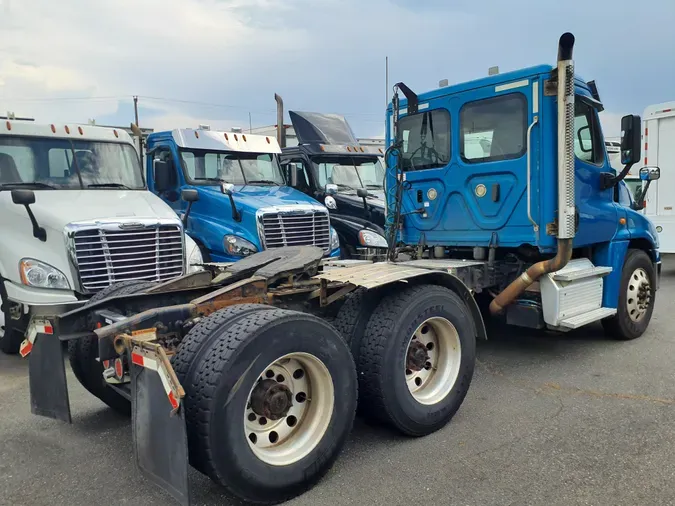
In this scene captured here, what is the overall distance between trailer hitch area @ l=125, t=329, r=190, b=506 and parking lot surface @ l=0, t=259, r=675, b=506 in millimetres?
457

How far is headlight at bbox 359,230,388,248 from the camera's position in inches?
360

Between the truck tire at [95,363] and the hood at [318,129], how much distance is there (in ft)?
22.5

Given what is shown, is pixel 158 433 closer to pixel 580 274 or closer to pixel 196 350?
pixel 196 350

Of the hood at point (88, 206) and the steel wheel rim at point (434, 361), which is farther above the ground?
the hood at point (88, 206)

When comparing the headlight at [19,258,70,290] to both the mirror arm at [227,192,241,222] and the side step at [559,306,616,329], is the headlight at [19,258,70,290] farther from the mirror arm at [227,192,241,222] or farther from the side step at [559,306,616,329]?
the side step at [559,306,616,329]

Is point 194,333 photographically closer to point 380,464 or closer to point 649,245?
point 380,464

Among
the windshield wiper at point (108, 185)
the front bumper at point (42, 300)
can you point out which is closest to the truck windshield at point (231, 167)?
the windshield wiper at point (108, 185)

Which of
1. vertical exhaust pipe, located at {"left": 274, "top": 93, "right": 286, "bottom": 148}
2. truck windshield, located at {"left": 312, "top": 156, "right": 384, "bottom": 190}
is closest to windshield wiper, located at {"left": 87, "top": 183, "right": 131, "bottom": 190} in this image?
truck windshield, located at {"left": 312, "top": 156, "right": 384, "bottom": 190}

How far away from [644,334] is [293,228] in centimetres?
465

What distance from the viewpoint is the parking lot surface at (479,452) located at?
3.15 meters

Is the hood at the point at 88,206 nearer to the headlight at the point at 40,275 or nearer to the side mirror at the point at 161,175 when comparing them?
the headlight at the point at 40,275

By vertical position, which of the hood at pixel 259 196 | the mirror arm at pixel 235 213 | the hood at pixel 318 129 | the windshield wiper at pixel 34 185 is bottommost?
the mirror arm at pixel 235 213

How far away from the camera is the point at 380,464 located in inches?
138

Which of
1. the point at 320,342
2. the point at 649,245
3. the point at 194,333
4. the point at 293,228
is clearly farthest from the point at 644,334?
the point at 194,333
